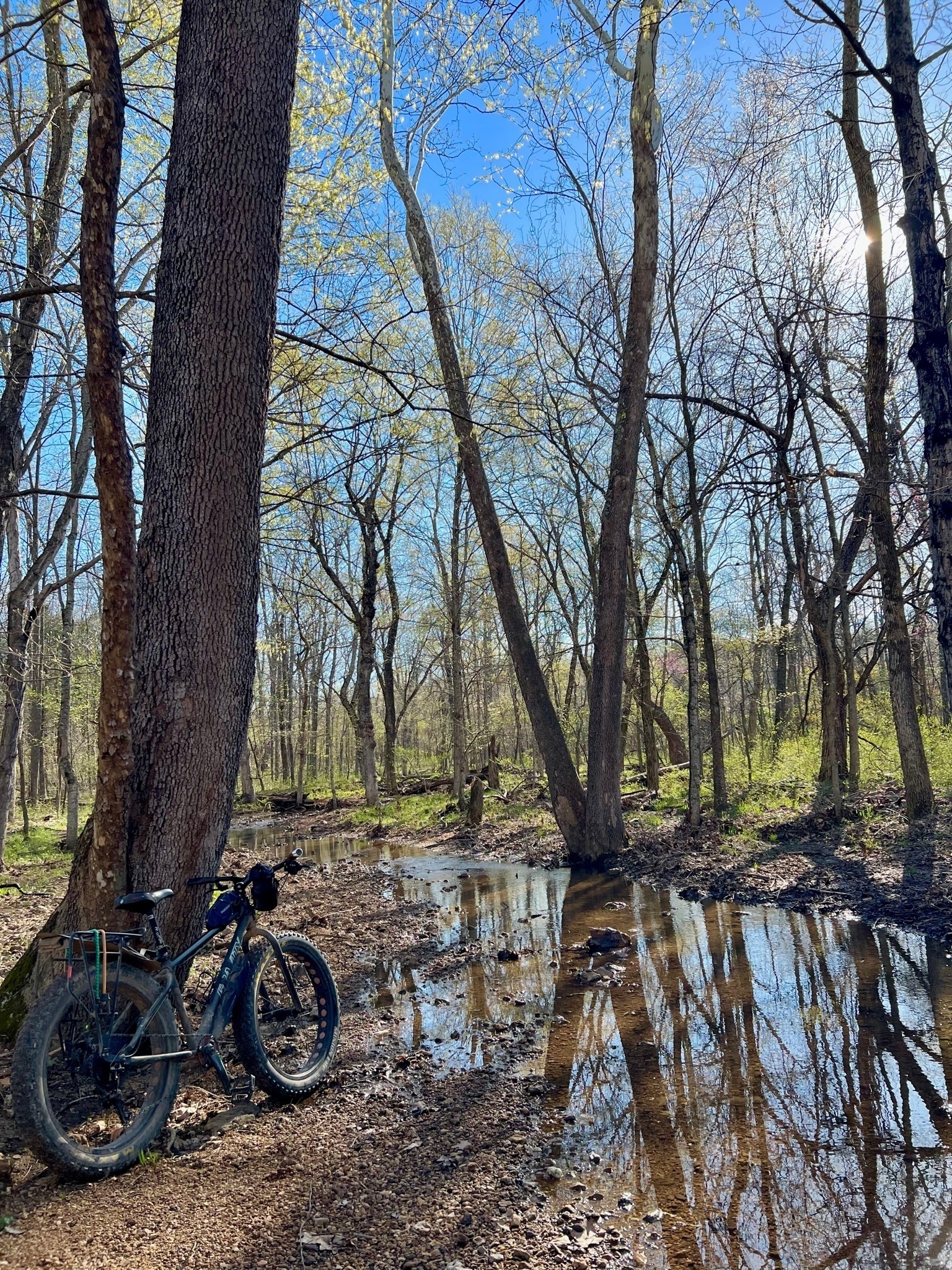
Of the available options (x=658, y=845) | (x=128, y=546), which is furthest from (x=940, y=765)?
(x=128, y=546)

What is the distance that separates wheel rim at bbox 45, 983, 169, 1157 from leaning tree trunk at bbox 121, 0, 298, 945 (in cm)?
81

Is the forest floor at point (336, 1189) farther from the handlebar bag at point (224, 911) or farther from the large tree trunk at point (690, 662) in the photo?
the large tree trunk at point (690, 662)

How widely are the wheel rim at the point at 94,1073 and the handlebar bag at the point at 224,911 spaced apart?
47 centimetres

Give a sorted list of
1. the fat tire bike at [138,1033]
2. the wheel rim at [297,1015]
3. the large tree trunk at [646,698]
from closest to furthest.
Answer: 1. the fat tire bike at [138,1033]
2. the wheel rim at [297,1015]
3. the large tree trunk at [646,698]

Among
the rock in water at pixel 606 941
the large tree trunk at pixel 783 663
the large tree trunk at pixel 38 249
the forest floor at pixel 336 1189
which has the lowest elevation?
the rock in water at pixel 606 941

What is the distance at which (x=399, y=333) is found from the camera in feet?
40.3

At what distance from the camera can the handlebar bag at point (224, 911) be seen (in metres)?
3.59

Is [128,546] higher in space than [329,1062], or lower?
higher

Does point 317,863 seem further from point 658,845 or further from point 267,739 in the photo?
point 267,739

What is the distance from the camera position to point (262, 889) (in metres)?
3.75

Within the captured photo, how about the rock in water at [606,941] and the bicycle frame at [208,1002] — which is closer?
the bicycle frame at [208,1002]

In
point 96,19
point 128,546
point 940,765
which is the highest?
point 96,19

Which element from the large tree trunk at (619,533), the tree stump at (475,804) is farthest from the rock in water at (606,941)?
the tree stump at (475,804)

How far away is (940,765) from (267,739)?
3013 cm
